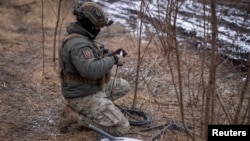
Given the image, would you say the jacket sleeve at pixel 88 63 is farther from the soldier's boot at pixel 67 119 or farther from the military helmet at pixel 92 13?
the soldier's boot at pixel 67 119

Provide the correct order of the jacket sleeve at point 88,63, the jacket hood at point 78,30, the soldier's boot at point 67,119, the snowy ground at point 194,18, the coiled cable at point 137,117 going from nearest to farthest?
the jacket sleeve at point 88,63
the jacket hood at point 78,30
the soldier's boot at point 67,119
the coiled cable at point 137,117
the snowy ground at point 194,18

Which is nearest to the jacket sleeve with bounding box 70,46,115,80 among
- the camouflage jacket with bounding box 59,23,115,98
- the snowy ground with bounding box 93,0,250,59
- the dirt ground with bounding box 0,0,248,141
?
the camouflage jacket with bounding box 59,23,115,98

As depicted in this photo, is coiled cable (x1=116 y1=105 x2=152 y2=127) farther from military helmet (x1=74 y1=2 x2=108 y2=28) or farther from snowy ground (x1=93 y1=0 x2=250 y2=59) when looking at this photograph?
snowy ground (x1=93 y1=0 x2=250 y2=59)

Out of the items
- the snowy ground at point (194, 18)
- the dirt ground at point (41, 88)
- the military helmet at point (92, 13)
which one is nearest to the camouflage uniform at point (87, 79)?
the military helmet at point (92, 13)

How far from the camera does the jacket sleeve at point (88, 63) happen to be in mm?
4039

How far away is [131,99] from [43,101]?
1.10m

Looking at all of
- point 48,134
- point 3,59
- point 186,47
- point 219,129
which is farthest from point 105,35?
point 219,129

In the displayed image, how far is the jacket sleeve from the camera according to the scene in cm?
404

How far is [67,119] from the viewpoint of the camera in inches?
177

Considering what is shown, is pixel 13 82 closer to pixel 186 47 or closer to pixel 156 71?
pixel 156 71

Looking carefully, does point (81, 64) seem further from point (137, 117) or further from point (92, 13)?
point (137, 117)

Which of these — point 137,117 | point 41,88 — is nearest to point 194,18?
point 41,88

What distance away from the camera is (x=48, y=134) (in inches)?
179

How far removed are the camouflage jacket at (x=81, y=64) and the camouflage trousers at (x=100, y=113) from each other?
0.07 m
